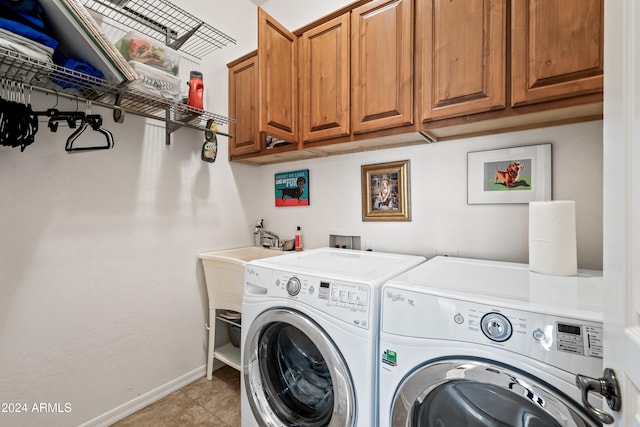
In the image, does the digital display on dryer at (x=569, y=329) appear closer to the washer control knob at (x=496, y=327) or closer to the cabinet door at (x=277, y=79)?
the washer control knob at (x=496, y=327)

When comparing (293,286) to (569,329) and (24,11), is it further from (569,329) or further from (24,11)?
(24,11)

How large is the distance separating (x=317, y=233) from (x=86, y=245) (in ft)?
4.78

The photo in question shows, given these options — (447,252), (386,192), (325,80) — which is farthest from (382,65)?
(447,252)

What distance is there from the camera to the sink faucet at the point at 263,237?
2.33 metres

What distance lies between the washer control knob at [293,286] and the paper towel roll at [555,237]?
1.03 meters

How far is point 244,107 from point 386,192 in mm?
1317

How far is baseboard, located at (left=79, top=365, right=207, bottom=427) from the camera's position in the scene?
152 centimetres

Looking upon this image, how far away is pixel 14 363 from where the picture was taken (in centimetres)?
127

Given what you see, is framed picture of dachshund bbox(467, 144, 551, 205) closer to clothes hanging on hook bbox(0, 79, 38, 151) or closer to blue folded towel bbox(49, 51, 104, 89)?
blue folded towel bbox(49, 51, 104, 89)

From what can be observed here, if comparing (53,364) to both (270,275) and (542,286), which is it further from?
(542,286)

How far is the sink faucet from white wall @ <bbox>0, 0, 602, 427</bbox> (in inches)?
9.1

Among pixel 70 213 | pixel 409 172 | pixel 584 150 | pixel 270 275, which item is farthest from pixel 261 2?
pixel 584 150

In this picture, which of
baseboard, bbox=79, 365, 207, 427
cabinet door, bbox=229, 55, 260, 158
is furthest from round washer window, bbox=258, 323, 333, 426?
cabinet door, bbox=229, 55, 260, 158

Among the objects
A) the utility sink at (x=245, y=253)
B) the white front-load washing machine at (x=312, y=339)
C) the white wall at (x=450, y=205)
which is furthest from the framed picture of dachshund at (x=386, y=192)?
the utility sink at (x=245, y=253)
